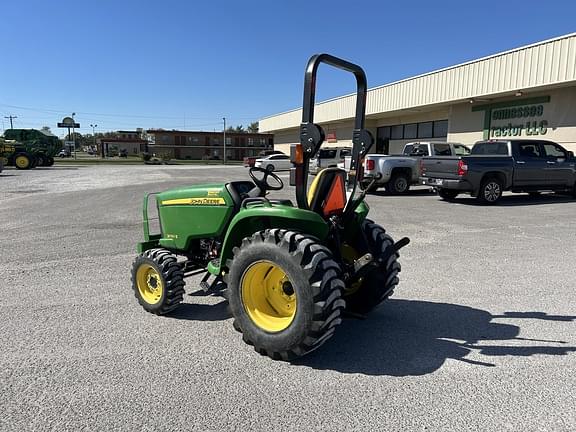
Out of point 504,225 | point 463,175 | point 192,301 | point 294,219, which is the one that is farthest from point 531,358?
point 463,175

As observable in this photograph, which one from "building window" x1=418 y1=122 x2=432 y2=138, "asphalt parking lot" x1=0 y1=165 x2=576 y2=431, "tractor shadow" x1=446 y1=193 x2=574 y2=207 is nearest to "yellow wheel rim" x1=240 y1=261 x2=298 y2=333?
"asphalt parking lot" x1=0 y1=165 x2=576 y2=431

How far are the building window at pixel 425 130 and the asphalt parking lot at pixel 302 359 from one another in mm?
20439

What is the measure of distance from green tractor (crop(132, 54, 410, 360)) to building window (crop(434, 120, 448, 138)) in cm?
2205

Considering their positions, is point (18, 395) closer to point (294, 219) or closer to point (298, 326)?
point (298, 326)

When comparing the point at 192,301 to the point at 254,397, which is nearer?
the point at 254,397

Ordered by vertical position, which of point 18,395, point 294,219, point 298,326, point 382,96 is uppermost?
point 382,96

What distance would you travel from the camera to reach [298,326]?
3.17 meters

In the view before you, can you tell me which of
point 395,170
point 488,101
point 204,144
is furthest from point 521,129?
point 204,144

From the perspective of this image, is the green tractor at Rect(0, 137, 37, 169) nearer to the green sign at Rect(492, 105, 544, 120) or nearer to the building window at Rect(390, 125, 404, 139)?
the building window at Rect(390, 125, 404, 139)

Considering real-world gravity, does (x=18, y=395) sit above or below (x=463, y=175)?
below

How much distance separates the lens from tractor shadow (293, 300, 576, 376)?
132 inches

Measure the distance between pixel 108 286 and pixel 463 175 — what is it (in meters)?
11.0

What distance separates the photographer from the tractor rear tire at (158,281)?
13.6 feet

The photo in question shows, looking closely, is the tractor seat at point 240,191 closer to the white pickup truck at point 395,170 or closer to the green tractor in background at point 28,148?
the white pickup truck at point 395,170
